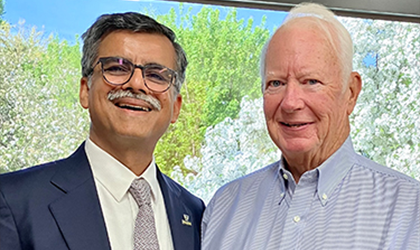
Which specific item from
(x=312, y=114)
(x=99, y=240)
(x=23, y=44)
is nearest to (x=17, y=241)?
(x=99, y=240)

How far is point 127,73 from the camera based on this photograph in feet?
6.18

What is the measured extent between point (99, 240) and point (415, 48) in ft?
7.35

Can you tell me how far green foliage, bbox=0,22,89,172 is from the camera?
9.16ft

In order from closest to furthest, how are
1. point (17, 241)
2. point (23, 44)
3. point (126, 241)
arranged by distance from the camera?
point (17, 241), point (126, 241), point (23, 44)

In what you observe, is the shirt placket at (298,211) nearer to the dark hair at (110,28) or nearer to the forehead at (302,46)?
the forehead at (302,46)

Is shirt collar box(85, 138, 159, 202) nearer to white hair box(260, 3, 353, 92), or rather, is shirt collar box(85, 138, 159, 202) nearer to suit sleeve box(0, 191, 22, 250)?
suit sleeve box(0, 191, 22, 250)

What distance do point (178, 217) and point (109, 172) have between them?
31 cm

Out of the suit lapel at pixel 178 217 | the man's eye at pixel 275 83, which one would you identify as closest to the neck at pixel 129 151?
the suit lapel at pixel 178 217

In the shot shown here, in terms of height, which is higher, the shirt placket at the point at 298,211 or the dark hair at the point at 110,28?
the dark hair at the point at 110,28

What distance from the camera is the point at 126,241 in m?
1.80

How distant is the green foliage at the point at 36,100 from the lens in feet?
9.16

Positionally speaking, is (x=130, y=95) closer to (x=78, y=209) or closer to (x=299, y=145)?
(x=78, y=209)

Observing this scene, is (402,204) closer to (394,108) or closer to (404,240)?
(404,240)

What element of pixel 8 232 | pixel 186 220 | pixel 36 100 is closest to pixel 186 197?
pixel 186 220
